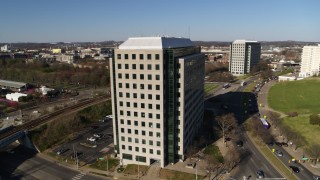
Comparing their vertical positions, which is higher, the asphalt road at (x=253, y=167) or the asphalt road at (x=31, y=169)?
the asphalt road at (x=253, y=167)

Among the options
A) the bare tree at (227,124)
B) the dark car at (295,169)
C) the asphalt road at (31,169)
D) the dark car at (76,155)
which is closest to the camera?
the dark car at (295,169)

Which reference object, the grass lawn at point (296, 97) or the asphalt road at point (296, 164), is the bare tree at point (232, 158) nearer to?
the asphalt road at point (296, 164)

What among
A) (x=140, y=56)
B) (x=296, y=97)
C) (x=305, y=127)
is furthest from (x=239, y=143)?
(x=296, y=97)

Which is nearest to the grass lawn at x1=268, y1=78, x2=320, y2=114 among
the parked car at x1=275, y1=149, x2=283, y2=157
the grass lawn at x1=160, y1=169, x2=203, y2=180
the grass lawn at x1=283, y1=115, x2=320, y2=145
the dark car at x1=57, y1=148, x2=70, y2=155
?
the grass lawn at x1=283, y1=115, x2=320, y2=145

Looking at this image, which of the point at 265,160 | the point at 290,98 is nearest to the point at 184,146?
the point at 265,160

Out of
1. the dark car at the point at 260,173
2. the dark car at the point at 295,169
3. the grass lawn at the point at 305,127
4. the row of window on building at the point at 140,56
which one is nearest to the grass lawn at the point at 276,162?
the dark car at the point at 295,169

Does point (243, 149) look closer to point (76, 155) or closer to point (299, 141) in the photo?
point (299, 141)
